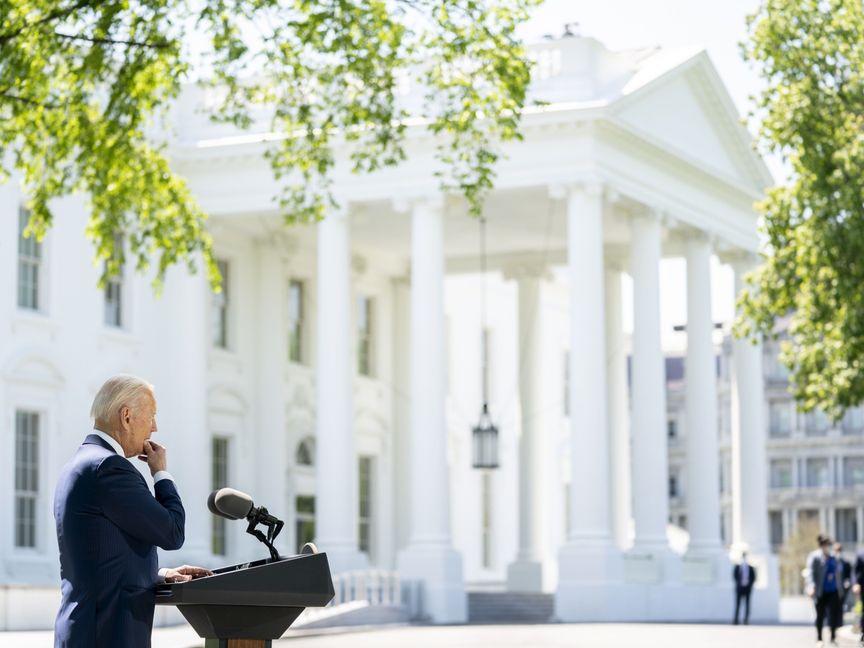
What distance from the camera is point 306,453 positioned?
133 ft

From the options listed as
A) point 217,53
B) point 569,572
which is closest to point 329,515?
point 569,572

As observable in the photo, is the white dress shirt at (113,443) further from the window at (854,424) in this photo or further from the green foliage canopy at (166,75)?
the window at (854,424)

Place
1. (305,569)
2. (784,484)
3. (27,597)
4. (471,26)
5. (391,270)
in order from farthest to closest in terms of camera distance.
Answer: (784,484)
(391,270)
(27,597)
(471,26)
(305,569)

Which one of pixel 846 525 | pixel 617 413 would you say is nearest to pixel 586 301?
pixel 617 413

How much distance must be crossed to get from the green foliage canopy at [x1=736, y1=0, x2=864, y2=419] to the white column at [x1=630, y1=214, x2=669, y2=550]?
9305mm

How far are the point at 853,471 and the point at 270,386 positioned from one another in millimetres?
78498

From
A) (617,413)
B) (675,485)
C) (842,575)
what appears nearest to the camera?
(842,575)

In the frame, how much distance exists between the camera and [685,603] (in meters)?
34.2

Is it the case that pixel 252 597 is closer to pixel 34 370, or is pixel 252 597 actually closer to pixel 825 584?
pixel 825 584

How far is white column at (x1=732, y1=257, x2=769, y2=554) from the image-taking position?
3847cm

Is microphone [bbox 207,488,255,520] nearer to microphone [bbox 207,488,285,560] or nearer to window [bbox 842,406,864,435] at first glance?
microphone [bbox 207,488,285,560]

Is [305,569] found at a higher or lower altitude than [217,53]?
lower

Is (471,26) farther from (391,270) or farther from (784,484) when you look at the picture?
(784,484)

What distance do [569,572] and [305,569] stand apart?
26768 millimetres
